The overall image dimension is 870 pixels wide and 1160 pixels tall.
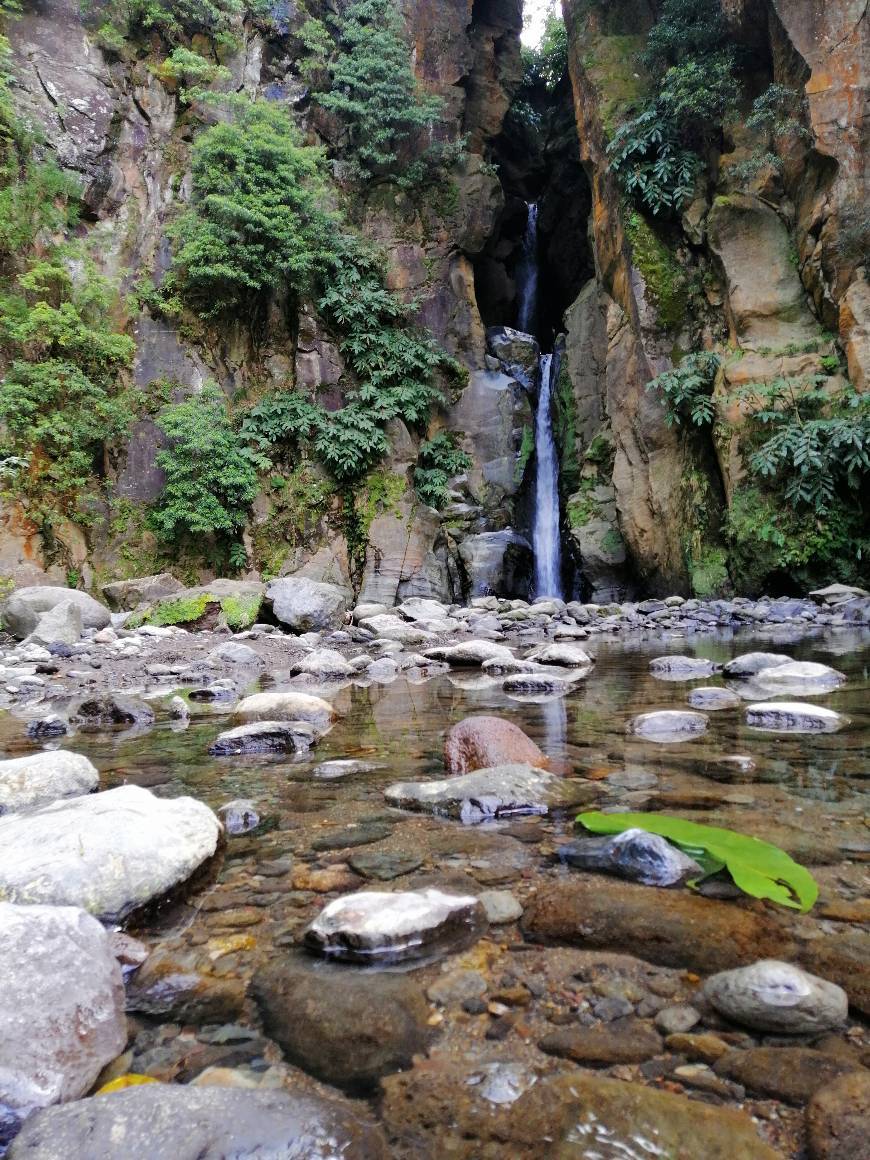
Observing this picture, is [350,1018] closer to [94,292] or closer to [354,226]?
[94,292]

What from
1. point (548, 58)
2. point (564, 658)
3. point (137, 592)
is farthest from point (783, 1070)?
point (548, 58)

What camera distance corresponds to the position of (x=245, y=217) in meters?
14.0

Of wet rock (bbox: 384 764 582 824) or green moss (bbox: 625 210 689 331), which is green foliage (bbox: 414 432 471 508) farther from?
wet rock (bbox: 384 764 582 824)

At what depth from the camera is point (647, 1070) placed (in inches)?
37.0

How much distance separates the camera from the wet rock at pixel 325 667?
6.12 m

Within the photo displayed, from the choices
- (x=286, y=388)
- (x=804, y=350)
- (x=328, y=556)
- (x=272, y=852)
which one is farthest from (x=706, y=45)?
(x=272, y=852)

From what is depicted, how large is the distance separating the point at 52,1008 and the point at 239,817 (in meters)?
1.10

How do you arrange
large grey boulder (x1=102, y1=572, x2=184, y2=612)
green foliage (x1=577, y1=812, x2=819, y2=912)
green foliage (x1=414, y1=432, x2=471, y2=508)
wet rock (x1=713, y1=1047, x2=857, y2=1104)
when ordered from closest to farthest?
wet rock (x1=713, y1=1047, x2=857, y2=1104) < green foliage (x1=577, y1=812, x2=819, y2=912) < large grey boulder (x1=102, y1=572, x2=184, y2=612) < green foliage (x1=414, y1=432, x2=471, y2=508)

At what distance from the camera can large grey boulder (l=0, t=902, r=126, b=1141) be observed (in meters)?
0.89

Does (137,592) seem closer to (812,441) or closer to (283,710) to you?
(283,710)

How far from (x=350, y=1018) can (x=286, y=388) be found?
612 inches

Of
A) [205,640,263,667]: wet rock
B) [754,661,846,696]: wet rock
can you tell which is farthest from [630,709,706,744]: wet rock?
[205,640,263,667]: wet rock

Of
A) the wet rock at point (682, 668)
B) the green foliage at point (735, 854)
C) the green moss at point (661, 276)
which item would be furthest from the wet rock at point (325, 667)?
the green moss at point (661, 276)

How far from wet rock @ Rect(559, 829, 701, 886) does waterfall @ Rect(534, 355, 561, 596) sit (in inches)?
534
